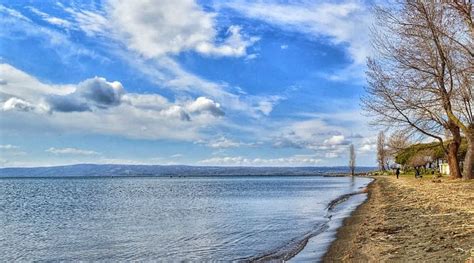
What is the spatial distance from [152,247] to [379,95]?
18.6 metres

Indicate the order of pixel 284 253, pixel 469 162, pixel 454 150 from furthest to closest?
pixel 454 150, pixel 469 162, pixel 284 253

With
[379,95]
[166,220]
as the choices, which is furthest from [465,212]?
[166,220]

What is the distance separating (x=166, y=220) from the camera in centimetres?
2875

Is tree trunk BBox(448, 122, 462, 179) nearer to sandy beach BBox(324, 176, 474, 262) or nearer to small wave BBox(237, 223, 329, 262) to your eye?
sandy beach BBox(324, 176, 474, 262)

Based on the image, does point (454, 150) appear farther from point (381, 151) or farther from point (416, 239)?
point (381, 151)

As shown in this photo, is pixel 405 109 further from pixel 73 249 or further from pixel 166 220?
pixel 73 249

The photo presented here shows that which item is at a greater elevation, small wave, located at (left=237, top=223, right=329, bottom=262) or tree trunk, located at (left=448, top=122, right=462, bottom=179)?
tree trunk, located at (left=448, top=122, right=462, bottom=179)

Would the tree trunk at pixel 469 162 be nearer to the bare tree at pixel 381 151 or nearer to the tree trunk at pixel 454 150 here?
the tree trunk at pixel 454 150

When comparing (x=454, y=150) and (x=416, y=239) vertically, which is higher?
(x=454, y=150)

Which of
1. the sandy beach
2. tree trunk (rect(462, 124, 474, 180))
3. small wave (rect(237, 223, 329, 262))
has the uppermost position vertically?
tree trunk (rect(462, 124, 474, 180))

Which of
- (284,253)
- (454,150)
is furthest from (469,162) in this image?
(284,253)

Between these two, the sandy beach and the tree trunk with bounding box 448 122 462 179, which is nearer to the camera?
the sandy beach

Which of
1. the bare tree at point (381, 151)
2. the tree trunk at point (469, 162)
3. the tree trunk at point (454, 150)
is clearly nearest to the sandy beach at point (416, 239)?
the tree trunk at point (469, 162)

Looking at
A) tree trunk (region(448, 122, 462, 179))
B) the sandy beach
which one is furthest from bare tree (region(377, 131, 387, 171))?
the sandy beach
